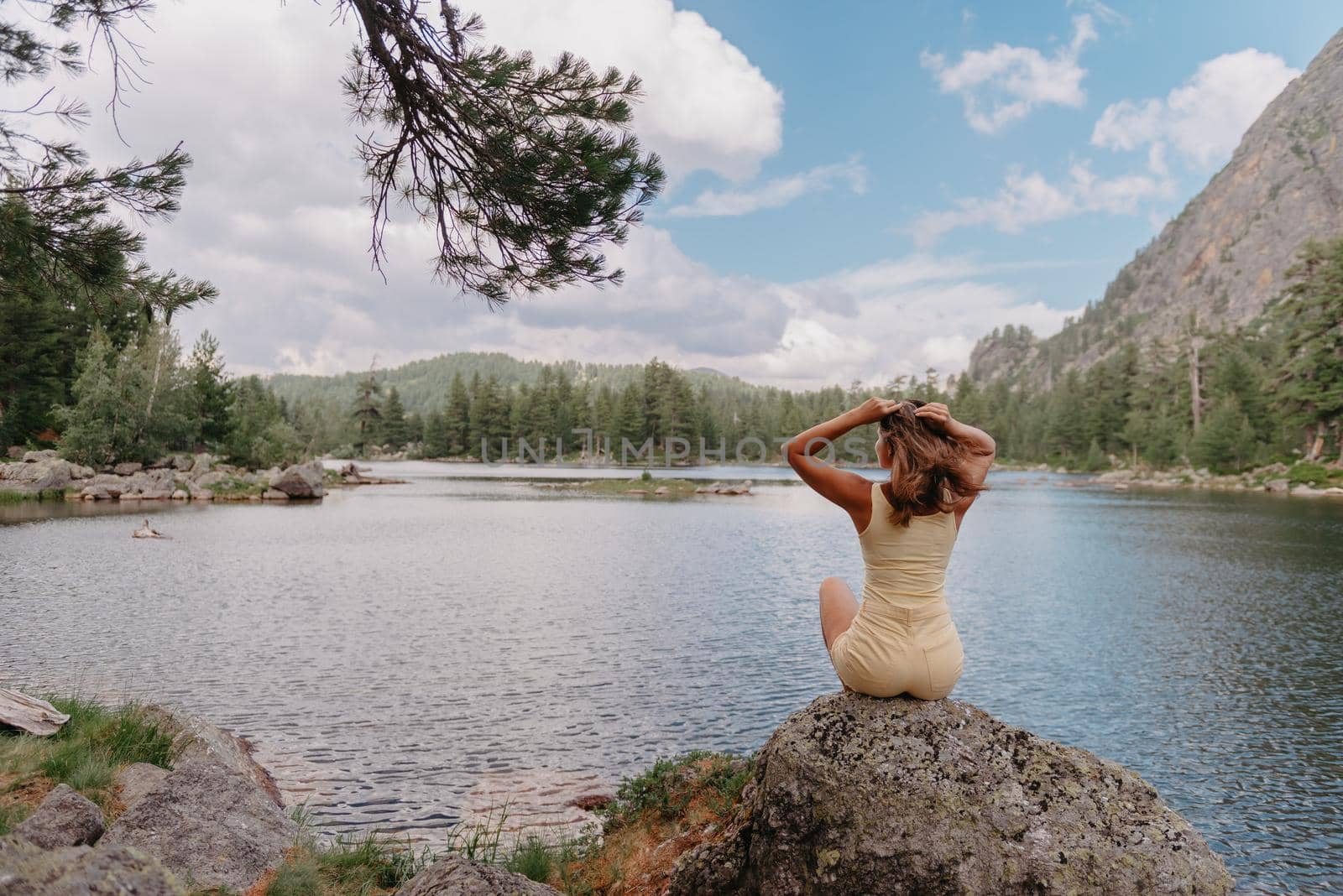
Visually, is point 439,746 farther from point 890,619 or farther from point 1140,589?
point 1140,589

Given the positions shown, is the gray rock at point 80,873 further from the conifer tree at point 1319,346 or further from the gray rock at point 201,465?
the conifer tree at point 1319,346

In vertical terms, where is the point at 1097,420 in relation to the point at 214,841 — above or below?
above

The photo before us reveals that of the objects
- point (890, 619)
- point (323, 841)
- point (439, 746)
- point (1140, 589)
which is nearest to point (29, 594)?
point (439, 746)

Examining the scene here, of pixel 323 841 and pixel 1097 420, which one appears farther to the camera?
pixel 1097 420

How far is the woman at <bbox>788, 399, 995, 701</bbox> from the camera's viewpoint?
3.81 m

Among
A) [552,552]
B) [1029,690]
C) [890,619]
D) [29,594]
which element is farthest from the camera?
[552,552]

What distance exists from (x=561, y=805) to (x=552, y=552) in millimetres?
17885

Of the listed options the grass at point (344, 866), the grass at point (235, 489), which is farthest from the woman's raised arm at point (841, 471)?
the grass at point (235, 489)

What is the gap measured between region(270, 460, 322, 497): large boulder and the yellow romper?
4583 cm

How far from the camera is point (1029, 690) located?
11.3 metres

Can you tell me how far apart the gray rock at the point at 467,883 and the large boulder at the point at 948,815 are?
1.32 metres

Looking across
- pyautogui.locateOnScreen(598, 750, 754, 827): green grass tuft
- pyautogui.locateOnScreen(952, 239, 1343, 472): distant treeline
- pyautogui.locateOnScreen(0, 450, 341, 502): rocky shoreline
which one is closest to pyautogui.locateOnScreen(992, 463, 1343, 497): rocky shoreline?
pyautogui.locateOnScreen(952, 239, 1343, 472): distant treeline

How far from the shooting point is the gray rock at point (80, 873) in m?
1.94

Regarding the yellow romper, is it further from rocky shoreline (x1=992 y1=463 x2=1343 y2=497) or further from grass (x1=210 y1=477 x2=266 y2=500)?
rocky shoreline (x1=992 y1=463 x2=1343 y2=497)
